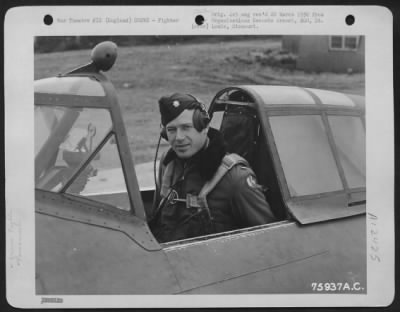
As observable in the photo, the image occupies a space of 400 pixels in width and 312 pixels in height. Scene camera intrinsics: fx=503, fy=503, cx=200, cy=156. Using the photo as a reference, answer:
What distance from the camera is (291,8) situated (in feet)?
5.88

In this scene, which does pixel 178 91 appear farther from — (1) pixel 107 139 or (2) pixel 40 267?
(2) pixel 40 267

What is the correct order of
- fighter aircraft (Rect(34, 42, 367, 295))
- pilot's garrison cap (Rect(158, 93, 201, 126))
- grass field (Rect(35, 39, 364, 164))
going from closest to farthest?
fighter aircraft (Rect(34, 42, 367, 295)) → pilot's garrison cap (Rect(158, 93, 201, 126)) → grass field (Rect(35, 39, 364, 164))

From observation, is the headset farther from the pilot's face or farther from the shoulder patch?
the shoulder patch

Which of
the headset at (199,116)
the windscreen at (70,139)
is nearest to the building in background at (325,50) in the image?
the headset at (199,116)

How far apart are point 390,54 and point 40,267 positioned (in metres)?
1.43

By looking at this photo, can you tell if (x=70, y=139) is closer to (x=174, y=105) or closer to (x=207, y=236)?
(x=174, y=105)

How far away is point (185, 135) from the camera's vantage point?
1.68 meters

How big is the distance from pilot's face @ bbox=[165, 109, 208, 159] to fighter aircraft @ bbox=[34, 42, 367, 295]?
0.64ft

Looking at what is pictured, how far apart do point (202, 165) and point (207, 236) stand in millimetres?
238

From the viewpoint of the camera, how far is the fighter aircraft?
1.52 meters

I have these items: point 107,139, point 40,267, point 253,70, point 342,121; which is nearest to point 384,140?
point 342,121

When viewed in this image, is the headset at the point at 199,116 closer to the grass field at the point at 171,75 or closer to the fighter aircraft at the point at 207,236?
the grass field at the point at 171,75

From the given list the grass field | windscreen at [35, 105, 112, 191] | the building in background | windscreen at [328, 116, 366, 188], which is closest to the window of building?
the building in background

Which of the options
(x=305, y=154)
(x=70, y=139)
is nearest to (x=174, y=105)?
(x=70, y=139)
